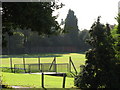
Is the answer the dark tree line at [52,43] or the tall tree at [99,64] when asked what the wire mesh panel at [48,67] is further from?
the dark tree line at [52,43]

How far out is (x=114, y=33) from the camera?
1592 cm

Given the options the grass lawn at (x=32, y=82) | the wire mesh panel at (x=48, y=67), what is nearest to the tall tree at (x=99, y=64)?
the grass lawn at (x=32, y=82)

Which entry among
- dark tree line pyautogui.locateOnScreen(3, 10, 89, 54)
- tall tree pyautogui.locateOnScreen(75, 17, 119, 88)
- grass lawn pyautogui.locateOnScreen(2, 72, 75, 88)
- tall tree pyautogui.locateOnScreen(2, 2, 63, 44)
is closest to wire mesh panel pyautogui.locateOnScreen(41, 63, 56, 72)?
grass lawn pyautogui.locateOnScreen(2, 72, 75, 88)

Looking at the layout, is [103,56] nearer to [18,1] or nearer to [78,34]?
[18,1]

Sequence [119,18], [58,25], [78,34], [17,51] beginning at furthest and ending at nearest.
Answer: [78,34] → [17,51] → [119,18] → [58,25]

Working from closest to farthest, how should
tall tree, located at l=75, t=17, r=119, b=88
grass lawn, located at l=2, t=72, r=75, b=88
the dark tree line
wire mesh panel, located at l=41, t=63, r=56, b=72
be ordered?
tall tree, located at l=75, t=17, r=119, b=88 < grass lawn, located at l=2, t=72, r=75, b=88 < wire mesh panel, located at l=41, t=63, r=56, b=72 < the dark tree line

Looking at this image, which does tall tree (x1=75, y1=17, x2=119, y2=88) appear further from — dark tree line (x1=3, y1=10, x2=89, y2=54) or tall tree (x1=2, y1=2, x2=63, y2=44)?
dark tree line (x1=3, y1=10, x2=89, y2=54)

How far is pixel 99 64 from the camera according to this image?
12.5 m

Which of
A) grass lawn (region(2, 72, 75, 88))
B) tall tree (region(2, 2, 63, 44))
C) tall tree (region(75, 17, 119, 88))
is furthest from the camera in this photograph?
grass lawn (region(2, 72, 75, 88))

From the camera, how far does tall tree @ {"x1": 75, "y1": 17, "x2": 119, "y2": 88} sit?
12.5 m

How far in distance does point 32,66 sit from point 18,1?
57.4ft

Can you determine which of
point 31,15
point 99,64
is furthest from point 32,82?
point 31,15

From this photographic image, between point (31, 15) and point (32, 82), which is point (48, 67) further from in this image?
point (31, 15)

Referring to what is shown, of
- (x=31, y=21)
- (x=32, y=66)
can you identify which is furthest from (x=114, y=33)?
(x=32, y=66)
